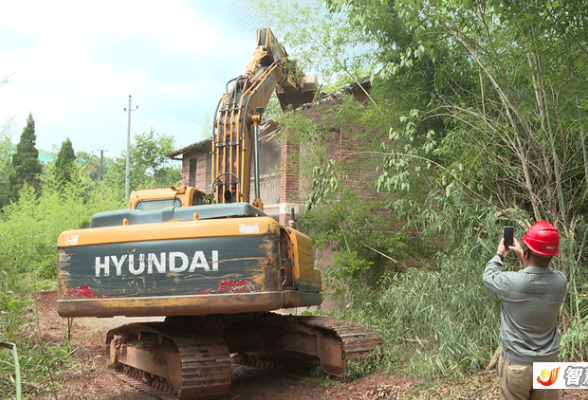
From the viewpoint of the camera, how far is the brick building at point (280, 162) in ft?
36.1

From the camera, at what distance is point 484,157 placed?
624 cm

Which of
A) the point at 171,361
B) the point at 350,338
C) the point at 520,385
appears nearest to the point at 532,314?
the point at 520,385

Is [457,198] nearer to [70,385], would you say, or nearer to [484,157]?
[484,157]

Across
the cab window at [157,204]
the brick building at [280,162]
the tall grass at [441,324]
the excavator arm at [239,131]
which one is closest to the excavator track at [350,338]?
the tall grass at [441,324]

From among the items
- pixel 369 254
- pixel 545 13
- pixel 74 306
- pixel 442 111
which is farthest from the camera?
pixel 369 254

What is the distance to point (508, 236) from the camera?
330 centimetres

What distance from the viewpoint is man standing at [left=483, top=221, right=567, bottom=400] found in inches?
120

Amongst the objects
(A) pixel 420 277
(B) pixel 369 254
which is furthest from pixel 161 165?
(A) pixel 420 277

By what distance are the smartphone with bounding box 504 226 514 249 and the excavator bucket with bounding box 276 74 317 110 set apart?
608 cm

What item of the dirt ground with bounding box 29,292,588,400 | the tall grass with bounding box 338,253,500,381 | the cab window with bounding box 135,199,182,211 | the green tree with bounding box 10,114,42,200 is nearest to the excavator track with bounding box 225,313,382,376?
the dirt ground with bounding box 29,292,588,400

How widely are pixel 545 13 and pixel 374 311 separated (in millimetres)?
4380

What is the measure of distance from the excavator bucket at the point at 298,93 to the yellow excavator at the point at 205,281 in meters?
2.17

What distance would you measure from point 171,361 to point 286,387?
1.29m

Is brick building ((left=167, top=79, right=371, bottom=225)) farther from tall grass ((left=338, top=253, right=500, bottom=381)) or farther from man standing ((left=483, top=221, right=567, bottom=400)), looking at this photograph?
man standing ((left=483, top=221, right=567, bottom=400))
